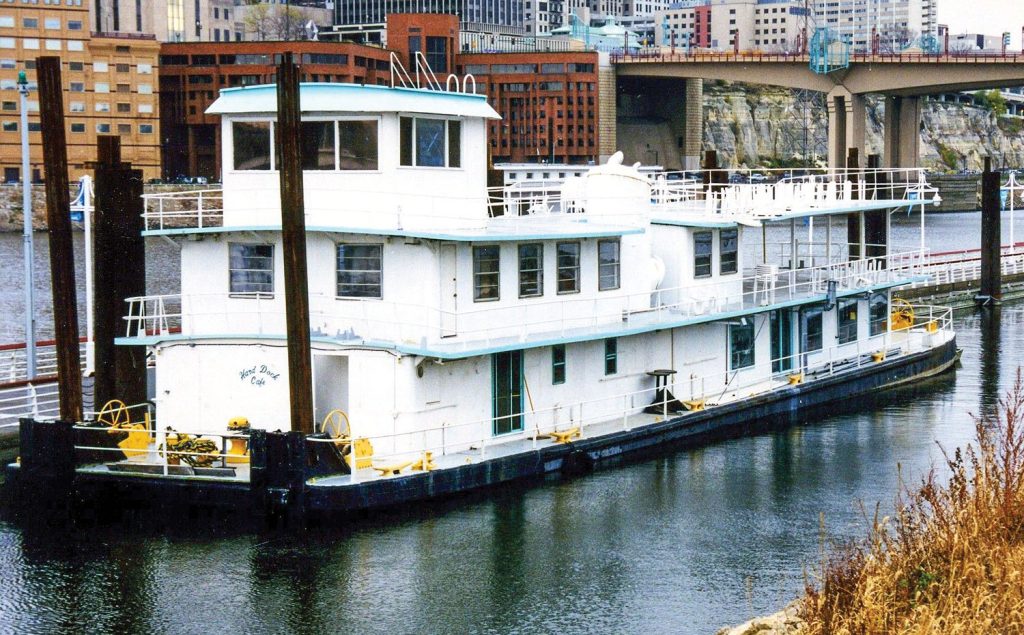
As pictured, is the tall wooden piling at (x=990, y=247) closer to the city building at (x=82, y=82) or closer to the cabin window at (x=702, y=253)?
the cabin window at (x=702, y=253)

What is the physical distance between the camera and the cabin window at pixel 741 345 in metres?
33.1

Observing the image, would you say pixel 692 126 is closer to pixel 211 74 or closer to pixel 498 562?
pixel 211 74

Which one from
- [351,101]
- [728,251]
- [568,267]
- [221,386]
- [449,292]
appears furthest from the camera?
[728,251]

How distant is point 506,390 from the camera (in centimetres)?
2723

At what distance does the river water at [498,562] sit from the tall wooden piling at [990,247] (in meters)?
28.5

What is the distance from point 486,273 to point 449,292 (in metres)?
1.00

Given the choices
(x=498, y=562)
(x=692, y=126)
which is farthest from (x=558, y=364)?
(x=692, y=126)

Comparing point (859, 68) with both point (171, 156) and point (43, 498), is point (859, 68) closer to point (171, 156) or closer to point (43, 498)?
point (171, 156)

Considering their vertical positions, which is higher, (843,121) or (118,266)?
(843,121)

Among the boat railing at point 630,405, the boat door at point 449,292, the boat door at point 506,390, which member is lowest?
the boat railing at point 630,405

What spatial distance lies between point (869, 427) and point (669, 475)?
729 centimetres

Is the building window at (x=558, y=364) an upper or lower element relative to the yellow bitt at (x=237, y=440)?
upper

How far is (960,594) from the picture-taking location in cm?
1535

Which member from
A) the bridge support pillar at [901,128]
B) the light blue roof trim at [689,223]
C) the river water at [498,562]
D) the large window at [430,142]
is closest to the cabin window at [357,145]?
the large window at [430,142]
